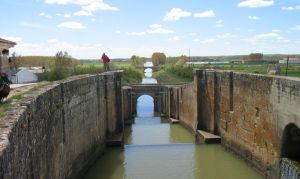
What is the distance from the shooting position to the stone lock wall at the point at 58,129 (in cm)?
589

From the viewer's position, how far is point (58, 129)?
1092cm

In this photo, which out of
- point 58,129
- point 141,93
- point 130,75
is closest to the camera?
point 58,129

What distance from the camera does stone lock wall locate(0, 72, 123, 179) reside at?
19.3 ft

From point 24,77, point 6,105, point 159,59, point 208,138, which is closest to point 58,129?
point 6,105

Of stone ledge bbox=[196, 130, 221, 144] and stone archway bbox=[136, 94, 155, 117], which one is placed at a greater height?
stone ledge bbox=[196, 130, 221, 144]

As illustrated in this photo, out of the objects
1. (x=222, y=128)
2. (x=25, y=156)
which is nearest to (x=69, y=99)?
(x=25, y=156)

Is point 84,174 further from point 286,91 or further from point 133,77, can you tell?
point 133,77

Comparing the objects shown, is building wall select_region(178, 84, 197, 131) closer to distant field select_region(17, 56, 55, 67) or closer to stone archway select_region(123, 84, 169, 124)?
stone archway select_region(123, 84, 169, 124)

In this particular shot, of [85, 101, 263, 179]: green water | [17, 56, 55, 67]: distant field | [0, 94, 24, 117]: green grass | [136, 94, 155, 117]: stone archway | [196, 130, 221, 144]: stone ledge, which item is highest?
[17, 56, 55, 67]: distant field

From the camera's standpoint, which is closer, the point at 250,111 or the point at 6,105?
the point at 6,105

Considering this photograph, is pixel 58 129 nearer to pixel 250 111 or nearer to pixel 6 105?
pixel 6 105

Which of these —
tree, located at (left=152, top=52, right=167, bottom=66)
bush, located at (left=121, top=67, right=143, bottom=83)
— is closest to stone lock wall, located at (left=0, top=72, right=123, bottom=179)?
bush, located at (left=121, top=67, right=143, bottom=83)

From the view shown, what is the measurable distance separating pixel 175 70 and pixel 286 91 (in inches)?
2097

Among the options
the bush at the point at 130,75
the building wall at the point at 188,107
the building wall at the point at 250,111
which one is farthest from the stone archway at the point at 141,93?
the bush at the point at 130,75
